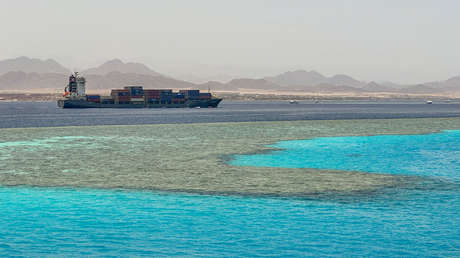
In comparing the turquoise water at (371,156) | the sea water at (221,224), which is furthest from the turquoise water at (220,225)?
the turquoise water at (371,156)

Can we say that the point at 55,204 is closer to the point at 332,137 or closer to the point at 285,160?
the point at 285,160

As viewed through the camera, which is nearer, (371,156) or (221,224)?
(221,224)

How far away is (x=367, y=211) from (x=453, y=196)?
536 cm

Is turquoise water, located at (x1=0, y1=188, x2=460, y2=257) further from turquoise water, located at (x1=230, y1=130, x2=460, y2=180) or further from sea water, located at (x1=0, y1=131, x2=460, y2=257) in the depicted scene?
turquoise water, located at (x1=230, y1=130, x2=460, y2=180)

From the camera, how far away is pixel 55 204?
21.7 m

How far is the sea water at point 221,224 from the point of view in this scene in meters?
15.4

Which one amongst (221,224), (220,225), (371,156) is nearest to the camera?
(220,225)

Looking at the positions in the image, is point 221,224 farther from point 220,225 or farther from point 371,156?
point 371,156

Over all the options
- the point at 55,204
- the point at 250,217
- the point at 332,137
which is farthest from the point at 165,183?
the point at 332,137

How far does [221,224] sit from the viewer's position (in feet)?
60.2

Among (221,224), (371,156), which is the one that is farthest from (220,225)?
(371,156)

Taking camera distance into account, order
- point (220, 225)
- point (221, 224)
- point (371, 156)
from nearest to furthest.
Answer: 1. point (220, 225)
2. point (221, 224)
3. point (371, 156)

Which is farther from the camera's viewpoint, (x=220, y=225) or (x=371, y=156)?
(x=371, y=156)

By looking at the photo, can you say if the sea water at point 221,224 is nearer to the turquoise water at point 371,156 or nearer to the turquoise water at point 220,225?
the turquoise water at point 220,225
